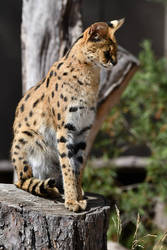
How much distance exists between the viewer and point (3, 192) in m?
3.29

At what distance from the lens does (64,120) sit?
336 centimetres

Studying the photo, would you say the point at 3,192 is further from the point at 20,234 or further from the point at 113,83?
the point at 113,83

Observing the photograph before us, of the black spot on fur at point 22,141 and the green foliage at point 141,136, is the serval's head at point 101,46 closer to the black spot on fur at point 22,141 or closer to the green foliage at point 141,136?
the black spot on fur at point 22,141

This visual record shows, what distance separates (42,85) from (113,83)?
108 centimetres

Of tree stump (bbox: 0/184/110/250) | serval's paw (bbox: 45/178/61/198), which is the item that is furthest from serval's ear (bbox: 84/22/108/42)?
tree stump (bbox: 0/184/110/250)

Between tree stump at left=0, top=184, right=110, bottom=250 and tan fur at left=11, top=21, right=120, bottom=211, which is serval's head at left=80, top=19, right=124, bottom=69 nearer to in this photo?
tan fur at left=11, top=21, right=120, bottom=211

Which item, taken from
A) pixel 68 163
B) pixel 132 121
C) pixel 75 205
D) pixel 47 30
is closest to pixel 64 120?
pixel 68 163

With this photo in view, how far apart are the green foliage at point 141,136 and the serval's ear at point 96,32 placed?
2.79 m

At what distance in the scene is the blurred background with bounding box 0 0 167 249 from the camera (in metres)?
6.03

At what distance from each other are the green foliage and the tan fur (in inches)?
95.2

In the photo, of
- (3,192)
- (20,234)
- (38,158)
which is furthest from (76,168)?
(20,234)

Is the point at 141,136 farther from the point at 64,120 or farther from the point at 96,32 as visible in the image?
the point at 96,32

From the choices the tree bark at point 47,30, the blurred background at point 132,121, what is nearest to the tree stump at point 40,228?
the tree bark at point 47,30

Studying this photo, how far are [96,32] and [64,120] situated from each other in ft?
2.15
